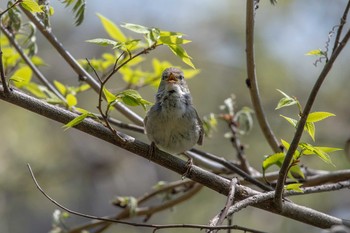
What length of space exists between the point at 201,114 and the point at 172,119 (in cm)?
384

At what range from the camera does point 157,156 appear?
103 inches

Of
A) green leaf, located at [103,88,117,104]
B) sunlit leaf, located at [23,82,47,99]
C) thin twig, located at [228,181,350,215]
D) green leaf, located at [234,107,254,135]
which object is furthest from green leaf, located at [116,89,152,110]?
green leaf, located at [234,107,254,135]

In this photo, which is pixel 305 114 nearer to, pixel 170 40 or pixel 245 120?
pixel 170 40

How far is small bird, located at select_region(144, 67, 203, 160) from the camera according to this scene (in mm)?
3480

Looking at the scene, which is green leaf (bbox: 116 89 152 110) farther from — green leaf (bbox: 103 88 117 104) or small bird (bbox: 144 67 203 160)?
small bird (bbox: 144 67 203 160)

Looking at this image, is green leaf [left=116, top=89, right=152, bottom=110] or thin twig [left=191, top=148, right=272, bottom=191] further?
thin twig [left=191, top=148, right=272, bottom=191]

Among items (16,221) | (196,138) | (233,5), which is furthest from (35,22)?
(233,5)

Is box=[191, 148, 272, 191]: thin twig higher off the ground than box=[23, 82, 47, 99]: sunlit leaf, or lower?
lower

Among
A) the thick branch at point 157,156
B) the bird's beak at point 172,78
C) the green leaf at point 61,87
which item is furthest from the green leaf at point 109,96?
the bird's beak at point 172,78

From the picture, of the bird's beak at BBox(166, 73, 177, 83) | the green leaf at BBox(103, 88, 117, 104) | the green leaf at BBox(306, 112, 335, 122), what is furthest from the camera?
the bird's beak at BBox(166, 73, 177, 83)

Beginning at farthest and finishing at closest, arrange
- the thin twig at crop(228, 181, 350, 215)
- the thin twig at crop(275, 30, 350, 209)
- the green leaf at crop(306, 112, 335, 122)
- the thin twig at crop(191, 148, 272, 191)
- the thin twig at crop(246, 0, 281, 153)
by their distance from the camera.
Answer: the thin twig at crop(191, 148, 272, 191) < the thin twig at crop(246, 0, 281, 153) < the green leaf at crop(306, 112, 335, 122) < the thin twig at crop(228, 181, 350, 215) < the thin twig at crop(275, 30, 350, 209)

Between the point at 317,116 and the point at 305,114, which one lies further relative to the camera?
the point at 317,116

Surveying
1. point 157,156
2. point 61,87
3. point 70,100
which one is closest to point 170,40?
point 157,156

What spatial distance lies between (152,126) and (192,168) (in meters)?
0.93
